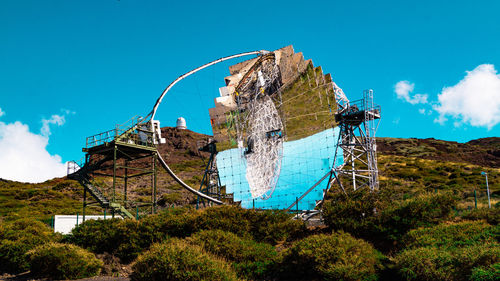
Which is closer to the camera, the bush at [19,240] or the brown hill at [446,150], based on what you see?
the bush at [19,240]

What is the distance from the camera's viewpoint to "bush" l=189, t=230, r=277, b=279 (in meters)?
15.1

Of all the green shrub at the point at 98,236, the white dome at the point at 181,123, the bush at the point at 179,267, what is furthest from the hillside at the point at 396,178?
the bush at the point at 179,267

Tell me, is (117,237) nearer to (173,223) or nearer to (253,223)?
(173,223)

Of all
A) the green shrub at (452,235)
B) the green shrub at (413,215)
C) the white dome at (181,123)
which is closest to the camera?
the green shrub at (452,235)

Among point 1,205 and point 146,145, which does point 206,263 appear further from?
point 1,205

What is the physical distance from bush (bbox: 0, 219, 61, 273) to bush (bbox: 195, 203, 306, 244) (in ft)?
30.4

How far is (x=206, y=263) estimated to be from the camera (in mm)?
12859

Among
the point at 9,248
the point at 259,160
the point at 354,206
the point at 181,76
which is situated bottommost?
the point at 9,248

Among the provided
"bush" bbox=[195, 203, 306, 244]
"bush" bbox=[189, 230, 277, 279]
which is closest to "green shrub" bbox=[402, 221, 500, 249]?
"bush" bbox=[189, 230, 277, 279]

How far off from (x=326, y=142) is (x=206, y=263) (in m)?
11.8

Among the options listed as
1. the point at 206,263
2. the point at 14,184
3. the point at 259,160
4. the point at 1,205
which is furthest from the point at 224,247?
the point at 14,184

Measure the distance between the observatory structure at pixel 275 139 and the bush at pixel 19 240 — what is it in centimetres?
387

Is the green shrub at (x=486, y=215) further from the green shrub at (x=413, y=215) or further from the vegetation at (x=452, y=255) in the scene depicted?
the vegetation at (x=452, y=255)

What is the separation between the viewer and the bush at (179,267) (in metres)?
12.5
